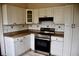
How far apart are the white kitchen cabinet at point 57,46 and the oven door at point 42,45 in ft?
0.61

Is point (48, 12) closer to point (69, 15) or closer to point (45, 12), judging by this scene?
point (45, 12)

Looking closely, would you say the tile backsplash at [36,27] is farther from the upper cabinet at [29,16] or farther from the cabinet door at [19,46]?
the cabinet door at [19,46]

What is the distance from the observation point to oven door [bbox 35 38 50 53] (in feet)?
9.98

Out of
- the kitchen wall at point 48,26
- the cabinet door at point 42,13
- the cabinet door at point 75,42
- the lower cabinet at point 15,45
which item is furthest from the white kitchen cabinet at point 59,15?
the lower cabinet at point 15,45

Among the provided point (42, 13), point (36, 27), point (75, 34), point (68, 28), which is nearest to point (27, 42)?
point (36, 27)

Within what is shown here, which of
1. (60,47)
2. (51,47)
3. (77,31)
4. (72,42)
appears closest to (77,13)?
(77,31)

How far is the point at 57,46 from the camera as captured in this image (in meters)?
2.83

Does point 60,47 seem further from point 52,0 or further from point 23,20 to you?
point 52,0

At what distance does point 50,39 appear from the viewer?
294 cm

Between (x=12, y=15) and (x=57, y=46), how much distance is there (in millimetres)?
1779

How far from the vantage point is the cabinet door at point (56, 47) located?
278 cm

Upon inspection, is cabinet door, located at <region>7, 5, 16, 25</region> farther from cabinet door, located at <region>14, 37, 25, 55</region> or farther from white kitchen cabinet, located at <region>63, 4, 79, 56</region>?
white kitchen cabinet, located at <region>63, 4, 79, 56</region>

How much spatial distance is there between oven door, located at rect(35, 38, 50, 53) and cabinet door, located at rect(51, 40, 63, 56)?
0.60 feet

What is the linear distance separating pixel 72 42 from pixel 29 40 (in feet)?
5.19
